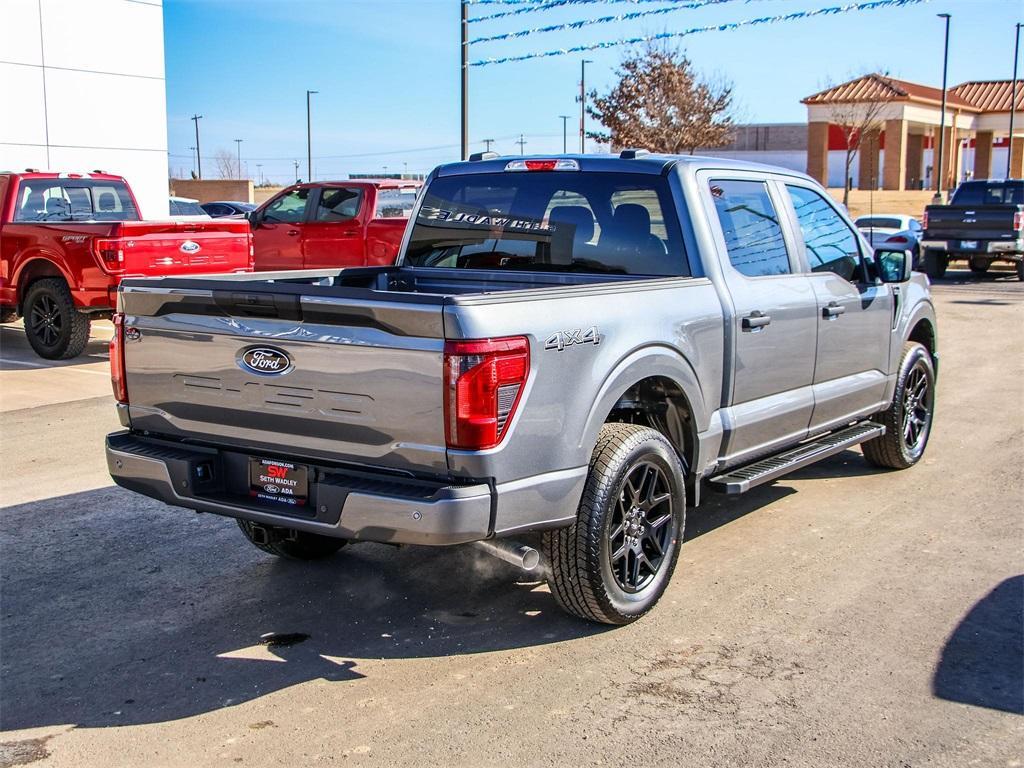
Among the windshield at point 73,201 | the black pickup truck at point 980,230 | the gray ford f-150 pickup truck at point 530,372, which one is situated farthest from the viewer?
the black pickup truck at point 980,230

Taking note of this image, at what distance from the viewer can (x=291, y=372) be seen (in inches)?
169

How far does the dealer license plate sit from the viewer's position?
4.38m

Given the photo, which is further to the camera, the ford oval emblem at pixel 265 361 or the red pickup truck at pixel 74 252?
the red pickup truck at pixel 74 252

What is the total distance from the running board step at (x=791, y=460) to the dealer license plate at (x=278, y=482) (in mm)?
2128

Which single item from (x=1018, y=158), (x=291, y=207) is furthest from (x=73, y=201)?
(x=1018, y=158)

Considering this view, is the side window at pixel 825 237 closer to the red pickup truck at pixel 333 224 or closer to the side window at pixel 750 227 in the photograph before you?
the side window at pixel 750 227

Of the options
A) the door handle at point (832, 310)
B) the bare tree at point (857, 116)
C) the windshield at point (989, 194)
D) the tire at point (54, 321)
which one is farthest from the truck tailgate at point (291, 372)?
the bare tree at point (857, 116)

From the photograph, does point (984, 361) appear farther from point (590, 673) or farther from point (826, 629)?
point (590, 673)

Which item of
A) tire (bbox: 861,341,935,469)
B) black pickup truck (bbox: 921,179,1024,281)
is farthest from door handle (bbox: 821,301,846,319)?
black pickup truck (bbox: 921,179,1024,281)

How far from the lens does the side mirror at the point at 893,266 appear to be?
271 inches

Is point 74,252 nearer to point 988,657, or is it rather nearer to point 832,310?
point 832,310

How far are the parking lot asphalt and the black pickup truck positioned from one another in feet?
57.0

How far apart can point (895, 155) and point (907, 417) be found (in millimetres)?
49210

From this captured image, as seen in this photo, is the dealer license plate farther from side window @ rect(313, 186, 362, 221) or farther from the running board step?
side window @ rect(313, 186, 362, 221)
